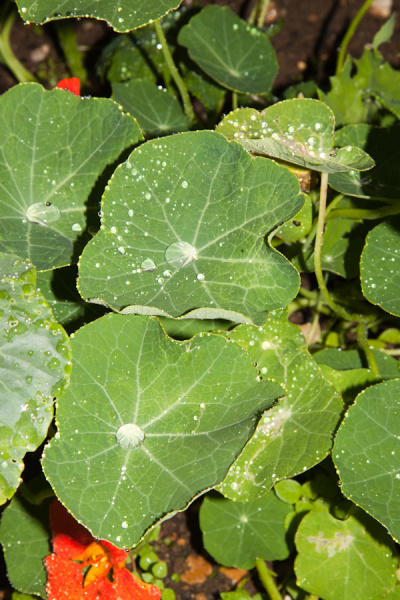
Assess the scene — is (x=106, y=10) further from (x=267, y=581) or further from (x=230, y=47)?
(x=267, y=581)

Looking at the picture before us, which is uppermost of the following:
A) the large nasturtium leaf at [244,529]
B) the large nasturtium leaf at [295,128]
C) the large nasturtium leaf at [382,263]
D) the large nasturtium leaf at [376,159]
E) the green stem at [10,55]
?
the green stem at [10,55]

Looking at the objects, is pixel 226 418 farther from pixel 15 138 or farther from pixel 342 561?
pixel 15 138

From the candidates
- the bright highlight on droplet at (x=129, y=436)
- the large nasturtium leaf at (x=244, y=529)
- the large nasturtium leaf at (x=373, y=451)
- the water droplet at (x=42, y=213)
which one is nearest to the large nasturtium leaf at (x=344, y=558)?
the large nasturtium leaf at (x=244, y=529)

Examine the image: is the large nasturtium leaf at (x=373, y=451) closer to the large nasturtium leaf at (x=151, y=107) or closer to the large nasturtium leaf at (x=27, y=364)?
the large nasturtium leaf at (x=27, y=364)

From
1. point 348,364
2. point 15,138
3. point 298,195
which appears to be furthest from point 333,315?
point 15,138

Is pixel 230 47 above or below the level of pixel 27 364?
above

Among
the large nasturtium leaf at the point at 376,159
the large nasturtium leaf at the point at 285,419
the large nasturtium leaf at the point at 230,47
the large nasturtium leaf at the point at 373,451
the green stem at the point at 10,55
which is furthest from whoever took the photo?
the green stem at the point at 10,55

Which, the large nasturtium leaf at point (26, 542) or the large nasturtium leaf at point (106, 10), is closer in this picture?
the large nasturtium leaf at point (106, 10)

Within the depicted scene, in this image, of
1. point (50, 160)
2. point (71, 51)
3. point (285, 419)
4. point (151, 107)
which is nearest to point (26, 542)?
point (285, 419)
